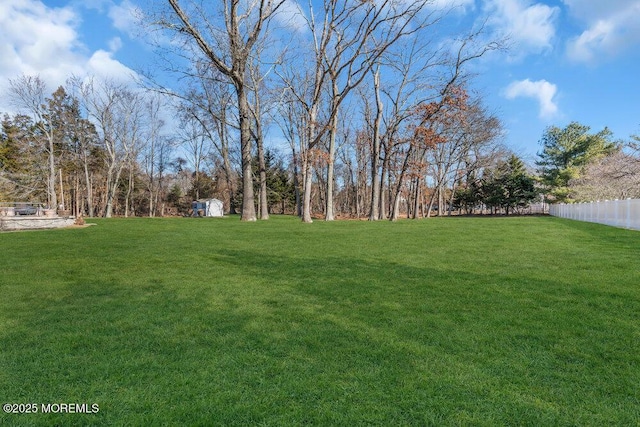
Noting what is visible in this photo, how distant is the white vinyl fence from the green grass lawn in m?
11.3

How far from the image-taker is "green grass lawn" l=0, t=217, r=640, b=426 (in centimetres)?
210

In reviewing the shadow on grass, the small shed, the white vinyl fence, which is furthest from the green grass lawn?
the small shed

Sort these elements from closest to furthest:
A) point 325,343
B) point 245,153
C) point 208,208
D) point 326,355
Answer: point 326,355, point 325,343, point 245,153, point 208,208

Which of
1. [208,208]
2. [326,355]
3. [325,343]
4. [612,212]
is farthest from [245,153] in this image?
[208,208]

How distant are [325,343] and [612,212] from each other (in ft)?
65.8

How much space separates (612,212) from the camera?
57.1ft

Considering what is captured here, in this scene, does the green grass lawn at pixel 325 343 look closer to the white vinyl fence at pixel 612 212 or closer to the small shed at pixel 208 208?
the white vinyl fence at pixel 612 212

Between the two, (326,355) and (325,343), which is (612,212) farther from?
(326,355)

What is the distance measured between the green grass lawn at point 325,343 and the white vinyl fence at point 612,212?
11.3m

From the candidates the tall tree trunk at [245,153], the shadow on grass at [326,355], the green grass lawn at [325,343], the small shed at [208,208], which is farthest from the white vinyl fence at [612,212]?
the small shed at [208,208]

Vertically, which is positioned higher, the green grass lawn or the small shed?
the small shed

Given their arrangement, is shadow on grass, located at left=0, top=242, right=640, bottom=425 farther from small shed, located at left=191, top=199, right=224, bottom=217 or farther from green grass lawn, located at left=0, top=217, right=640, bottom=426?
small shed, located at left=191, top=199, right=224, bottom=217

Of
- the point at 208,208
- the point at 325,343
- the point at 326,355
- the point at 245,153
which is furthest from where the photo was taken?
the point at 208,208

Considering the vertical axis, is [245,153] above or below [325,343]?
above
